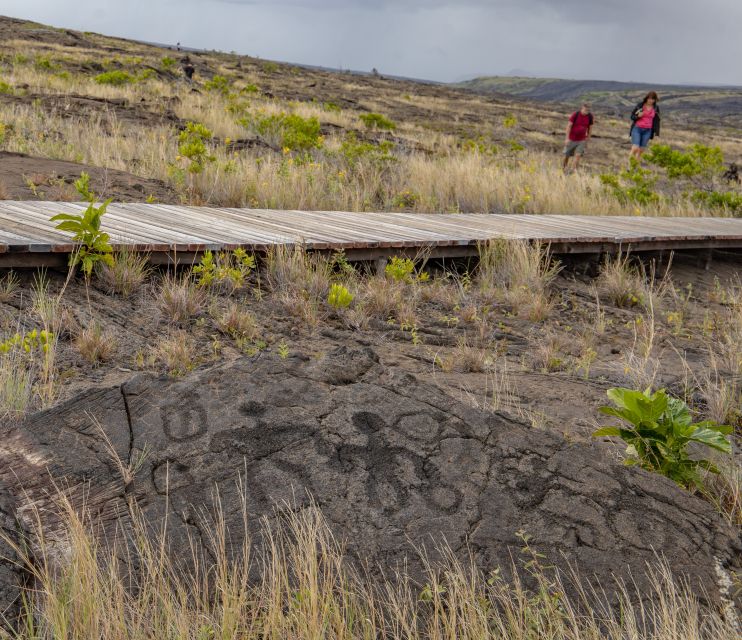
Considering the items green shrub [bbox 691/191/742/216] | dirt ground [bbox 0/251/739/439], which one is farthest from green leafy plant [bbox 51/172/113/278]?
green shrub [bbox 691/191/742/216]

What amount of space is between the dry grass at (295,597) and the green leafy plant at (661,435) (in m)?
0.93

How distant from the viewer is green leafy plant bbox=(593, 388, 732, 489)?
11.4ft

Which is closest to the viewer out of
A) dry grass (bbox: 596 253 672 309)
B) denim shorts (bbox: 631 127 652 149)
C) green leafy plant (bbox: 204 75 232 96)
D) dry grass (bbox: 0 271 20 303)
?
dry grass (bbox: 0 271 20 303)

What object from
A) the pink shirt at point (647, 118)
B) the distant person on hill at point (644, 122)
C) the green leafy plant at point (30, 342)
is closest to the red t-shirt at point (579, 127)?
the distant person on hill at point (644, 122)

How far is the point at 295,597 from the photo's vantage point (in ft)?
7.75

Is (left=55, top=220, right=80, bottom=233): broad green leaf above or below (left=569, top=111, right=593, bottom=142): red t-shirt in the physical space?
below

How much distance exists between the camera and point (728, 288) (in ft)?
29.3

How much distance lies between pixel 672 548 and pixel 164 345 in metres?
2.73

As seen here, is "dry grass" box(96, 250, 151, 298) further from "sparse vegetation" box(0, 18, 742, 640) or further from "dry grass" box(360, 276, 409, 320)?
"dry grass" box(360, 276, 409, 320)

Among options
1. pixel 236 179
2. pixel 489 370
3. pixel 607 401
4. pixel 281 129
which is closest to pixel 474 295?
pixel 489 370

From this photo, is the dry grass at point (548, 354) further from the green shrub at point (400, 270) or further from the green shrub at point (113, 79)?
the green shrub at point (113, 79)

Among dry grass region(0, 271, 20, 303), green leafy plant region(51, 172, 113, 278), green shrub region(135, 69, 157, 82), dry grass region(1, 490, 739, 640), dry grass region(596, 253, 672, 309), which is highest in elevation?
green shrub region(135, 69, 157, 82)

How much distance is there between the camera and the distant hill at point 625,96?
85688 millimetres

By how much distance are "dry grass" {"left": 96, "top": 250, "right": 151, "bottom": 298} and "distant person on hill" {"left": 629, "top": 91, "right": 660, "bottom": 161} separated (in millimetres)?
12950
